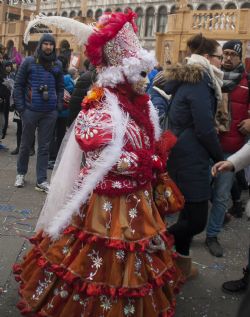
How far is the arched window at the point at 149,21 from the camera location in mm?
33719

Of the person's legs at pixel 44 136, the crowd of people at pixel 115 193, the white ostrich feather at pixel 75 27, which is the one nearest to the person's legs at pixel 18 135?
the person's legs at pixel 44 136

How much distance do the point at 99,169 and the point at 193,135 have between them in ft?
3.17

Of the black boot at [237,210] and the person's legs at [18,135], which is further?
the person's legs at [18,135]

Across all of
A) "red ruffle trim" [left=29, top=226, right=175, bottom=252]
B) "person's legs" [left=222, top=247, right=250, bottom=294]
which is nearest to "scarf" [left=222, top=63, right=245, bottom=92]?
"person's legs" [left=222, top=247, right=250, bottom=294]

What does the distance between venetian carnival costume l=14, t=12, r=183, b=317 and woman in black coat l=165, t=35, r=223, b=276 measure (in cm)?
48

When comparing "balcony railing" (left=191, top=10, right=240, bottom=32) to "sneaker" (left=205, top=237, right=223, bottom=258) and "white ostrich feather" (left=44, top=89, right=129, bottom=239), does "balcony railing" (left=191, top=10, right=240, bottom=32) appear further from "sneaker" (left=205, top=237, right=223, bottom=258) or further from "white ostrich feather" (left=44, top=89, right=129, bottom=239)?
"white ostrich feather" (left=44, top=89, right=129, bottom=239)

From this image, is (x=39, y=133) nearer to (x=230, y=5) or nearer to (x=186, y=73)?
(x=186, y=73)

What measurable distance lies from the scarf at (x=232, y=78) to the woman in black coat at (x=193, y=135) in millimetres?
767

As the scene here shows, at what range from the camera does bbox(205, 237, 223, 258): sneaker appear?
13.8ft

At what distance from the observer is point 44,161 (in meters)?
5.86

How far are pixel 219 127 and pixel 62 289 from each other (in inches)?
93.6

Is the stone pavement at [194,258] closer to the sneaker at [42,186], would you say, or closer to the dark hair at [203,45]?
the sneaker at [42,186]

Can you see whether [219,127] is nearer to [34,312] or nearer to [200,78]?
[200,78]

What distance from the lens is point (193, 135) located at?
3354 mm
